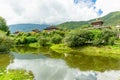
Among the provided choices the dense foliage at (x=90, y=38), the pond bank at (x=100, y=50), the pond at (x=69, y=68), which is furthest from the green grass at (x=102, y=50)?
the pond at (x=69, y=68)

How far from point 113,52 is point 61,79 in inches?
1628

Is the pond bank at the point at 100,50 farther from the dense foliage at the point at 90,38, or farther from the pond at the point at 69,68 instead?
the pond at the point at 69,68

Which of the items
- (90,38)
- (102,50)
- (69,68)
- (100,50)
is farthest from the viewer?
(90,38)

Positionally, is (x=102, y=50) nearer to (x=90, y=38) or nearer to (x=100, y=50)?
(x=100, y=50)

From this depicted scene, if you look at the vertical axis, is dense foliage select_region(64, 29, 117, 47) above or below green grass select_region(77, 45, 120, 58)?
above

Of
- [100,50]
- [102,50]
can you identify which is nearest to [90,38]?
[100,50]

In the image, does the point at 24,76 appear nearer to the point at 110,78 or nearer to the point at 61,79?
the point at 61,79

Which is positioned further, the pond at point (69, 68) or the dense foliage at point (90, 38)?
the dense foliage at point (90, 38)

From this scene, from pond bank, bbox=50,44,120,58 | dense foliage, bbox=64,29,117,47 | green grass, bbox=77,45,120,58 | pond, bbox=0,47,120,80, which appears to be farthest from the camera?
dense foliage, bbox=64,29,117,47

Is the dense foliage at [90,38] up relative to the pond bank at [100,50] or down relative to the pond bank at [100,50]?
A: up

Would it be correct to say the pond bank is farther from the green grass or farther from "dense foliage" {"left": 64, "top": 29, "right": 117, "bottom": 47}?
"dense foliage" {"left": 64, "top": 29, "right": 117, "bottom": 47}

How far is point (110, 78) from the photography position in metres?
35.9

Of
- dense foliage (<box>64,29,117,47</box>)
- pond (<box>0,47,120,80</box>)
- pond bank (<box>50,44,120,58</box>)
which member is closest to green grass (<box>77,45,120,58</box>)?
pond bank (<box>50,44,120,58</box>)

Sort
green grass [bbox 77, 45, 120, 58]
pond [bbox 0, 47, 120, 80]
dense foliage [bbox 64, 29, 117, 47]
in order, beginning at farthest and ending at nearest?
dense foliage [bbox 64, 29, 117, 47]
green grass [bbox 77, 45, 120, 58]
pond [bbox 0, 47, 120, 80]
